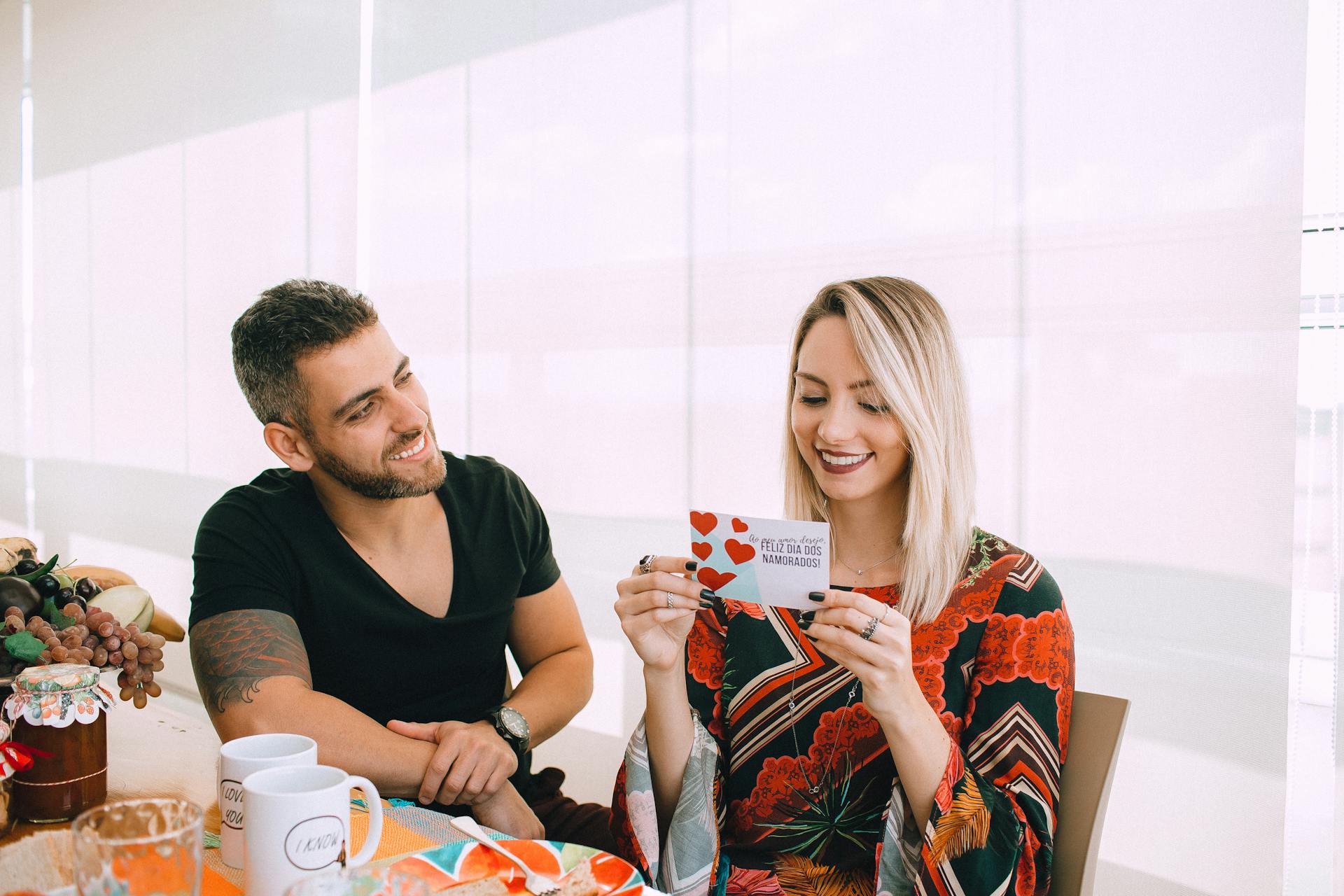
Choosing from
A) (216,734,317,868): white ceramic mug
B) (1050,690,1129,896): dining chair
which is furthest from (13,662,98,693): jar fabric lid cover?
(1050,690,1129,896): dining chair

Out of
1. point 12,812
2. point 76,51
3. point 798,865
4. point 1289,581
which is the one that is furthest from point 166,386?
point 1289,581

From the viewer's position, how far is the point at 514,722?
67.5 inches

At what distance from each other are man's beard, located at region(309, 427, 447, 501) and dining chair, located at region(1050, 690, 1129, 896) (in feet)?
3.96

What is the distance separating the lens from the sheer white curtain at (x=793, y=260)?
205 centimetres

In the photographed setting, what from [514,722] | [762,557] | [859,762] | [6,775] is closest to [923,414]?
[762,557]

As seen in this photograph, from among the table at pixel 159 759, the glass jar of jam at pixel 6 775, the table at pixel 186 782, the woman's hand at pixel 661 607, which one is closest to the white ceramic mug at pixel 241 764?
the table at pixel 186 782

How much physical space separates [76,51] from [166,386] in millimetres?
1999

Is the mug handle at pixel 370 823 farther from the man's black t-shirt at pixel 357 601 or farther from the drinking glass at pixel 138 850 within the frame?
the man's black t-shirt at pixel 357 601

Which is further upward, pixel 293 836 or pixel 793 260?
pixel 793 260

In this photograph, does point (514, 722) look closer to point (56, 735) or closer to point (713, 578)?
point (713, 578)

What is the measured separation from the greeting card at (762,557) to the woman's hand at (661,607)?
0.04 m

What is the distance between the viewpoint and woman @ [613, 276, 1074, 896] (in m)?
1.24

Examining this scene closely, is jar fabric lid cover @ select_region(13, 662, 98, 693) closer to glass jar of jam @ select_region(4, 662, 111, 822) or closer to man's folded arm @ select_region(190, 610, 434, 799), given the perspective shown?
glass jar of jam @ select_region(4, 662, 111, 822)

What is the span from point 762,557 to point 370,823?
581 millimetres
